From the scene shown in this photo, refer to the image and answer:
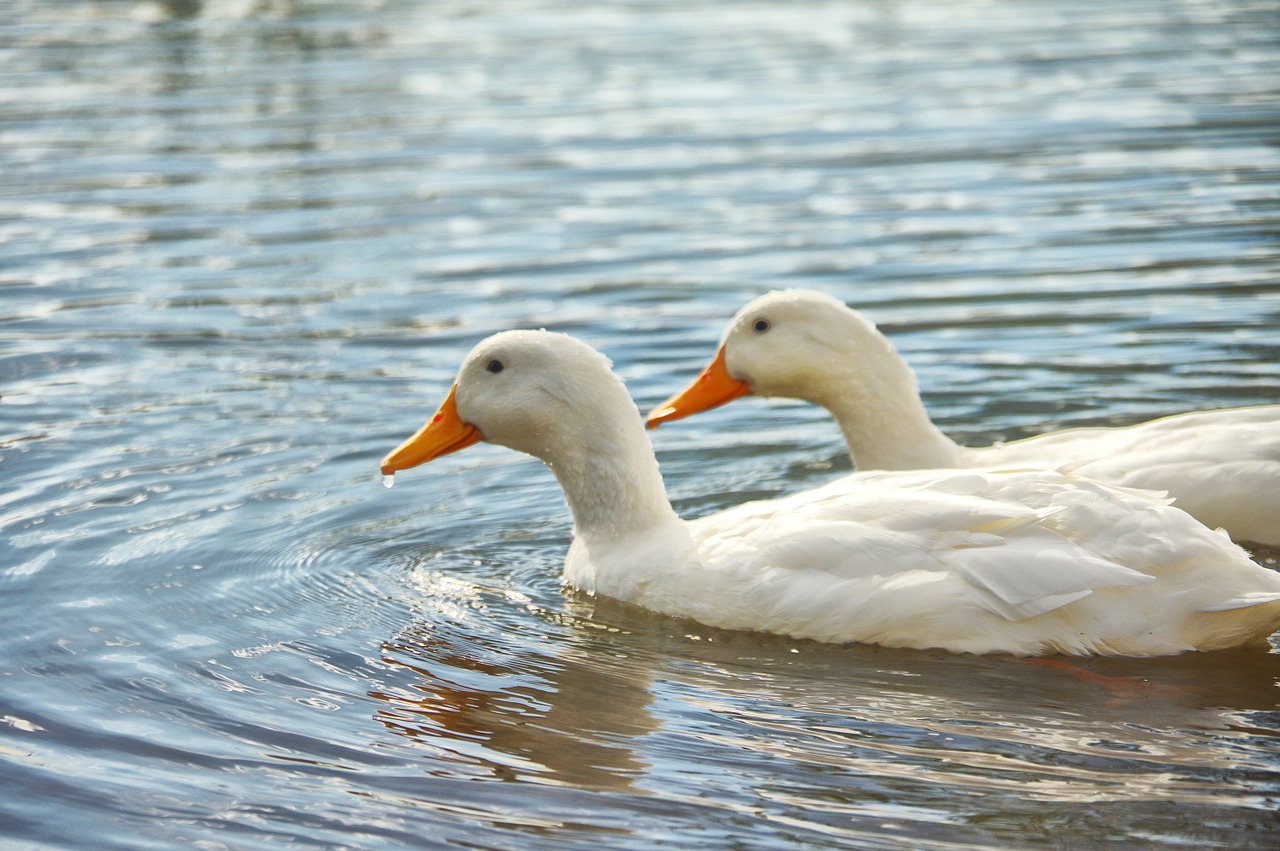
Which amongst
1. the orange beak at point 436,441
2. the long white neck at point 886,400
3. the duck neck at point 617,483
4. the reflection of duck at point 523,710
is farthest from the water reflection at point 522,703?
the long white neck at point 886,400

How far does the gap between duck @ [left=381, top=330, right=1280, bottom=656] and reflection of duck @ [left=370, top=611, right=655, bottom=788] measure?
1.76ft

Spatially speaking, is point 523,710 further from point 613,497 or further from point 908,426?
point 908,426

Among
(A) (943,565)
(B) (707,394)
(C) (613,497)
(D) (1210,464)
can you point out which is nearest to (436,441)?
(C) (613,497)

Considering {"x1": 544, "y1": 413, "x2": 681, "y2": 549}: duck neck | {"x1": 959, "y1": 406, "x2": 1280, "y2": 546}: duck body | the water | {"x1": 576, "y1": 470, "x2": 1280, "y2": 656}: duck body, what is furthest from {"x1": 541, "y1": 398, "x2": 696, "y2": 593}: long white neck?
{"x1": 959, "y1": 406, "x2": 1280, "y2": 546}: duck body

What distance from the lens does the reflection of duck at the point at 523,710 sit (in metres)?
5.59

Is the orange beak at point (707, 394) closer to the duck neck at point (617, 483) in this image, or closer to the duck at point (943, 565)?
the duck neck at point (617, 483)

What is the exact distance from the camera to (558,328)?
11352 millimetres

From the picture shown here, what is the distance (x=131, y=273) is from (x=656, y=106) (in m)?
7.40

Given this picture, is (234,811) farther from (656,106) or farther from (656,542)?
(656,106)

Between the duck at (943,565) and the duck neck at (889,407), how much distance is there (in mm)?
1320

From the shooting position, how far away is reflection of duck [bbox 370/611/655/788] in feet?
18.3

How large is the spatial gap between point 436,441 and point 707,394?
1.47 m

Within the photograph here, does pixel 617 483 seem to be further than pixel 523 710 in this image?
Yes

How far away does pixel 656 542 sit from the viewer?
6984 millimetres
